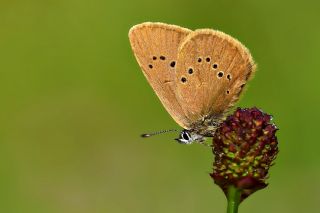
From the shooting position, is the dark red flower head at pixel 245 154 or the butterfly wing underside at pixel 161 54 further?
the butterfly wing underside at pixel 161 54

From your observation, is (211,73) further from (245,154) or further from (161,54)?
(245,154)

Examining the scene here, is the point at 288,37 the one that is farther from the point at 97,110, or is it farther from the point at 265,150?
the point at 265,150

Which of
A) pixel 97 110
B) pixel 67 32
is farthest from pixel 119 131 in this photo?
pixel 67 32

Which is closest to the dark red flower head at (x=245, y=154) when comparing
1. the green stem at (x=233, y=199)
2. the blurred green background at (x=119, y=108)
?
the green stem at (x=233, y=199)

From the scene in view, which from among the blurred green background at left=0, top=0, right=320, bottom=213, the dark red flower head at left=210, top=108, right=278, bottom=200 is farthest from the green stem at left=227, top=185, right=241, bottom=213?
the blurred green background at left=0, top=0, right=320, bottom=213

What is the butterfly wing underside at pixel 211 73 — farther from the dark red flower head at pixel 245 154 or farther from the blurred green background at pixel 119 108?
the blurred green background at pixel 119 108

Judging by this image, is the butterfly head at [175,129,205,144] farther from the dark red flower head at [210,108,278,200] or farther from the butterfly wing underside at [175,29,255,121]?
the dark red flower head at [210,108,278,200]

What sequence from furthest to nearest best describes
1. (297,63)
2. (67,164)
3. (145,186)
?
1. (297,63)
2. (67,164)
3. (145,186)
